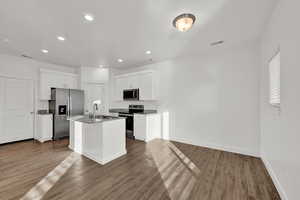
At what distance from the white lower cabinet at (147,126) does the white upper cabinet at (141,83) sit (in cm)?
74

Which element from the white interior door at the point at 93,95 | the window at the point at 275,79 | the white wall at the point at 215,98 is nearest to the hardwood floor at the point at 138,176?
the white wall at the point at 215,98

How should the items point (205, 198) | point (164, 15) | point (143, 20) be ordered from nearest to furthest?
point (205, 198) → point (164, 15) → point (143, 20)

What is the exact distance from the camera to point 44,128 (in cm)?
417

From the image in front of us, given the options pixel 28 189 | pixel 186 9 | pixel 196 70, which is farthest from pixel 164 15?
pixel 28 189

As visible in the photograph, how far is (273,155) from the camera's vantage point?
212cm

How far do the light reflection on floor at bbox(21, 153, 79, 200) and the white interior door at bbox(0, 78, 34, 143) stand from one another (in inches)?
105

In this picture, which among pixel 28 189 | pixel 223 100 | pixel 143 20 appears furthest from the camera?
pixel 223 100

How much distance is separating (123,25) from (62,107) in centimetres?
371

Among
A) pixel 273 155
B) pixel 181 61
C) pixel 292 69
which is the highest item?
pixel 181 61

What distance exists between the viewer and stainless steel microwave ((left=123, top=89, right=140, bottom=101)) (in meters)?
4.86

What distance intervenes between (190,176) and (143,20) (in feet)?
9.35

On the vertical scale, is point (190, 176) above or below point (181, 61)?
below

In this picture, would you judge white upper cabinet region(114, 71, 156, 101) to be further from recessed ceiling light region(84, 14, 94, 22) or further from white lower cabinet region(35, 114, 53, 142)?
recessed ceiling light region(84, 14, 94, 22)

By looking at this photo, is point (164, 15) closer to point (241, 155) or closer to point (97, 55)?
point (97, 55)
